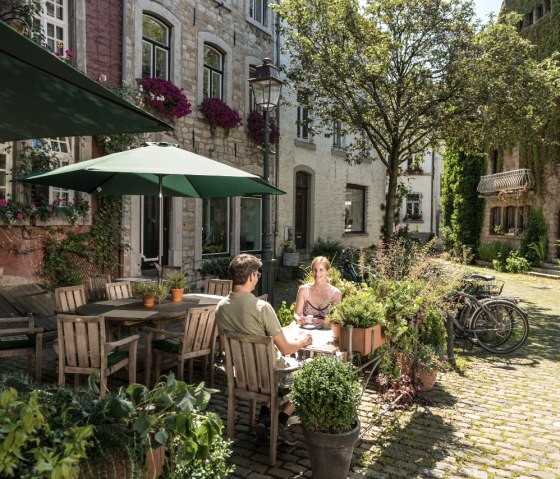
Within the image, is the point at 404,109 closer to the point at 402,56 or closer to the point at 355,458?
the point at 402,56

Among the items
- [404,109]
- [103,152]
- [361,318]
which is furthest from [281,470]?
[404,109]

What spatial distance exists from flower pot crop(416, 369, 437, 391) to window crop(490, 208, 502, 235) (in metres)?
19.2

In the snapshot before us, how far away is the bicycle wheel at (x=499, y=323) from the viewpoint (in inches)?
271

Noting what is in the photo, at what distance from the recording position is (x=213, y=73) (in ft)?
38.3

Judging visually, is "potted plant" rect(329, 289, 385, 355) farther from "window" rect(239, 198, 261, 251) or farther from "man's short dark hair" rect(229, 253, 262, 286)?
"window" rect(239, 198, 261, 251)

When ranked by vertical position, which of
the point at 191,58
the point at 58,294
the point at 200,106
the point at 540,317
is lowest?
the point at 540,317

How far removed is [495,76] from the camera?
1030cm

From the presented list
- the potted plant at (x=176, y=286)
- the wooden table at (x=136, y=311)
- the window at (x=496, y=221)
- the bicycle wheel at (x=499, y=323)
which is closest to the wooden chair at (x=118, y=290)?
the wooden table at (x=136, y=311)

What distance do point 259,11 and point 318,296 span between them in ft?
35.6

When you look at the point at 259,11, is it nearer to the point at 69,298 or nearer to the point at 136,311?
the point at 69,298

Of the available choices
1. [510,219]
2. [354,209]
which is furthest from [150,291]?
[510,219]

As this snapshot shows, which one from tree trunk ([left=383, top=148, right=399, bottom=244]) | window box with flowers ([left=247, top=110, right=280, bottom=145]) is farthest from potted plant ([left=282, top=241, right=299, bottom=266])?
window box with flowers ([left=247, top=110, right=280, bottom=145])

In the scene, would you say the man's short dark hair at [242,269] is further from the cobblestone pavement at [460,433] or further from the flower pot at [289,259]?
the flower pot at [289,259]

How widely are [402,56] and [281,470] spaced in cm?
976
